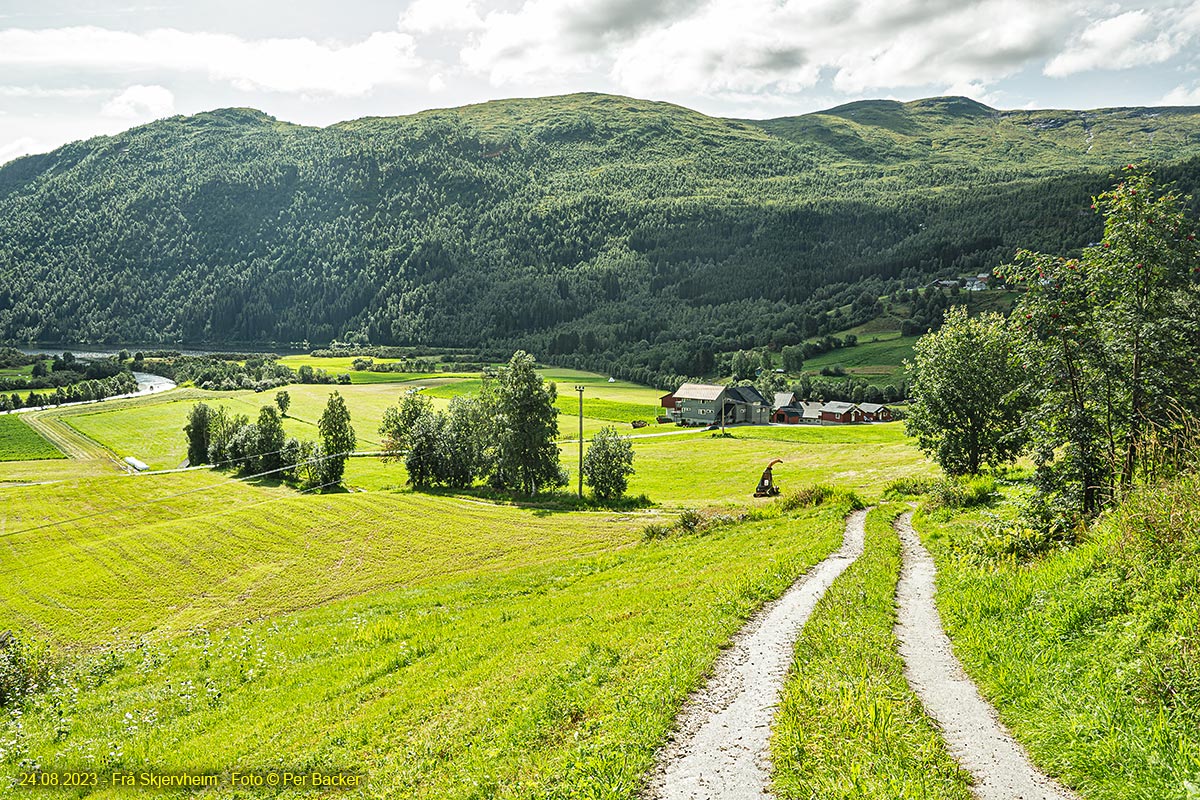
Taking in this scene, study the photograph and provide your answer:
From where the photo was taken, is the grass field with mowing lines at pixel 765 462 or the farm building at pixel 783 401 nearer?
the grass field with mowing lines at pixel 765 462

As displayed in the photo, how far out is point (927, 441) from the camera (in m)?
44.6

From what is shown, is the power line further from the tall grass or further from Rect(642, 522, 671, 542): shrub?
the tall grass

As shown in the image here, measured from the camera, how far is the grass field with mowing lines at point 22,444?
106 metres

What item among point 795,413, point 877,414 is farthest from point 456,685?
point 877,414

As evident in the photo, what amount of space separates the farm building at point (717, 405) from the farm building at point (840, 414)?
13198 millimetres

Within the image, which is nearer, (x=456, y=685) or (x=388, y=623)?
(x=456, y=685)

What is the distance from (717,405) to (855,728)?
133646 millimetres

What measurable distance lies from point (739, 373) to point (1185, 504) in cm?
18547

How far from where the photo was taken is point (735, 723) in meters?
9.31

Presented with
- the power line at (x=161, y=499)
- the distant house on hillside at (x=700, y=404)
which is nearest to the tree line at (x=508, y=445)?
the power line at (x=161, y=499)

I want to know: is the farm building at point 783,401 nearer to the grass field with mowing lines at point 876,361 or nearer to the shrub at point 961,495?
the grass field with mowing lines at point 876,361

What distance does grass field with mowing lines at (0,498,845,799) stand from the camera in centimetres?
953

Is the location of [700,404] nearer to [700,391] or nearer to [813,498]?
[700,391]

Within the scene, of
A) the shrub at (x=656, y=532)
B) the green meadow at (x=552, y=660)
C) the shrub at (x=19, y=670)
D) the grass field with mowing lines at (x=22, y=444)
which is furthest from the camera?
the grass field with mowing lines at (x=22, y=444)
